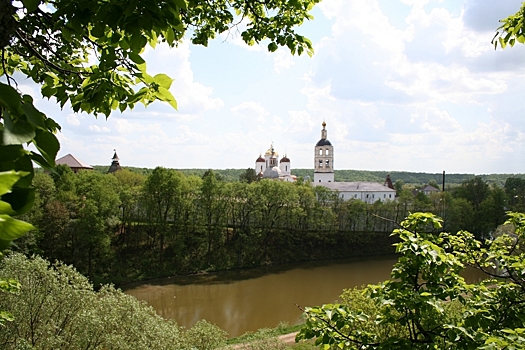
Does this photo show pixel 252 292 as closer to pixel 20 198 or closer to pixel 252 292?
pixel 252 292

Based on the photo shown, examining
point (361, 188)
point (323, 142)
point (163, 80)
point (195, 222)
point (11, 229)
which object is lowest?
point (195, 222)

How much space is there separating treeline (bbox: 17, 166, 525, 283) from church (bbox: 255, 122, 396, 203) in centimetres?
626

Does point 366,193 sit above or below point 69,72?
below

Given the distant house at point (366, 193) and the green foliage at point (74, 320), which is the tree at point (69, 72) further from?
the distant house at point (366, 193)

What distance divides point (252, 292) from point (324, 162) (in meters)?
36.1

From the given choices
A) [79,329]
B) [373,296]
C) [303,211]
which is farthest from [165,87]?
[303,211]

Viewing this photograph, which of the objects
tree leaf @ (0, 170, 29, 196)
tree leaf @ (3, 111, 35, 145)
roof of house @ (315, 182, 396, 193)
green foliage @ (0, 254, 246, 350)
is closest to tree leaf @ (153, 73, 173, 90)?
tree leaf @ (3, 111, 35, 145)

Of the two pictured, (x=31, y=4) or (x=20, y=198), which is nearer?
(x=20, y=198)

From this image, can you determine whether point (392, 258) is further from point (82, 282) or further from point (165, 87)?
point (165, 87)

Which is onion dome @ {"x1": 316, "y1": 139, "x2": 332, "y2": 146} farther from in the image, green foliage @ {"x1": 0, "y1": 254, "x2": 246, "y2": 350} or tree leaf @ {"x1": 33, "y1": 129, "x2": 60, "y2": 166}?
tree leaf @ {"x1": 33, "y1": 129, "x2": 60, "y2": 166}

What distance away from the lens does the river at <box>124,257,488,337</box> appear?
20256mm

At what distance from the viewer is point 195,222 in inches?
1259

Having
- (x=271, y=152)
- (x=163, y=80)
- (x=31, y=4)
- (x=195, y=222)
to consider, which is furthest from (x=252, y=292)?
(x=271, y=152)

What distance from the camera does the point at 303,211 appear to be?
36.2 metres
